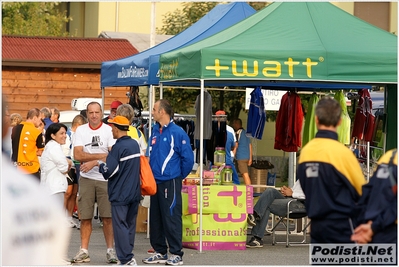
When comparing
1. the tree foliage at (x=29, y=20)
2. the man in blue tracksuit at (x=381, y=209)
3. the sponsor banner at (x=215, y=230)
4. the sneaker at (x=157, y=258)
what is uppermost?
the tree foliage at (x=29, y=20)

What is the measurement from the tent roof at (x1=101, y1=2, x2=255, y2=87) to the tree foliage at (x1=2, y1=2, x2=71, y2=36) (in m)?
20.8

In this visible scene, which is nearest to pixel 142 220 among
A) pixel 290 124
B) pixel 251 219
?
pixel 251 219

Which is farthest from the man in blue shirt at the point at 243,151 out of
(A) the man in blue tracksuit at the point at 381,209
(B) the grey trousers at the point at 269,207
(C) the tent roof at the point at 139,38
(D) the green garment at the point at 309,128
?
(A) the man in blue tracksuit at the point at 381,209

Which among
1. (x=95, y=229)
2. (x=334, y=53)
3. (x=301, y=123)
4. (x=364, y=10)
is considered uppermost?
(x=364, y=10)

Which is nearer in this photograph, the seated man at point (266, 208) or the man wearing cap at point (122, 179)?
the man wearing cap at point (122, 179)

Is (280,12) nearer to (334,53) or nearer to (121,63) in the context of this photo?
(334,53)

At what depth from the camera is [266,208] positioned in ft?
39.3

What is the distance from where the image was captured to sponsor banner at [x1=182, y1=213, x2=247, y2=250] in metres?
11.2

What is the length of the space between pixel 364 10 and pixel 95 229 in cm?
2254

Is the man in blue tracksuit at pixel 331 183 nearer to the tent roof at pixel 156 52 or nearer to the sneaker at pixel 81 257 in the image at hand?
the sneaker at pixel 81 257

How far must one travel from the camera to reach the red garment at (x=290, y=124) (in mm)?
13383

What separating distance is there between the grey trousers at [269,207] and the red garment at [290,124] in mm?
1559

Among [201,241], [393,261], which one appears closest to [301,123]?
[201,241]

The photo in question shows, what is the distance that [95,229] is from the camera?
13805 millimetres
